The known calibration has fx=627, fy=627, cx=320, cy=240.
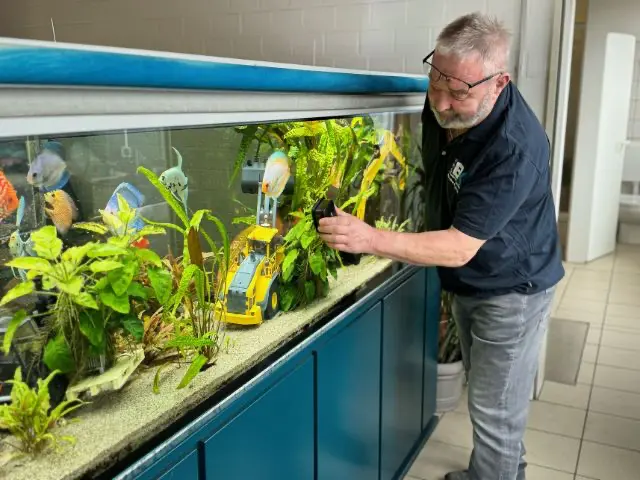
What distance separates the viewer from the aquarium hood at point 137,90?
0.88 m

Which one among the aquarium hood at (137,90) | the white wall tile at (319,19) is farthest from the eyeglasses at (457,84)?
the white wall tile at (319,19)

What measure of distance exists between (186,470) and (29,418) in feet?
1.15

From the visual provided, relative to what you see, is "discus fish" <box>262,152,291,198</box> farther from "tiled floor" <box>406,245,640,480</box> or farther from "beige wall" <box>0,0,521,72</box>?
"beige wall" <box>0,0,521,72</box>

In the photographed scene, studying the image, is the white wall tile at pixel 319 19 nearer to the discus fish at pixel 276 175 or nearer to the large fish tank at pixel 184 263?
the large fish tank at pixel 184 263

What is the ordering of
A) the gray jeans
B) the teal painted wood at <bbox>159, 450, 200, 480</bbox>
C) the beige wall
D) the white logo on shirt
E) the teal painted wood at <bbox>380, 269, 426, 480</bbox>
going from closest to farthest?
the teal painted wood at <bbox>159, 450, 200, 480</bbox>, the white logo on shirt, the gray jeans, the teal painted wood at <bbox>380, 269, 426, 480</bbox>, the beige wall

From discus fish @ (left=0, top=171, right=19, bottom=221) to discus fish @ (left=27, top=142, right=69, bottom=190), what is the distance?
0.04m

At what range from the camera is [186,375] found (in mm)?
1362

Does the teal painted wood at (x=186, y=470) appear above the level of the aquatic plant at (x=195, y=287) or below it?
below

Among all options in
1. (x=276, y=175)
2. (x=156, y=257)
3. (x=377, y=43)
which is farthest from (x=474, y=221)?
(x=377, y=43)

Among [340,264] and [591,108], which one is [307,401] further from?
[591,108]

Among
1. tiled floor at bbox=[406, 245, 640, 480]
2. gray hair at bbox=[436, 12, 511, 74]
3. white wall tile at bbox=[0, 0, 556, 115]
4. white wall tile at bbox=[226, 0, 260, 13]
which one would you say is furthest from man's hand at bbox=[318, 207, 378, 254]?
white wall tile at bbox=[226, 0, 260, 13]

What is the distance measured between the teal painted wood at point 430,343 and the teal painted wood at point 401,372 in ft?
0.24

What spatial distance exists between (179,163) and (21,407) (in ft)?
1.89

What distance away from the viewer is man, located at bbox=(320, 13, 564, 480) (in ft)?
6.23
